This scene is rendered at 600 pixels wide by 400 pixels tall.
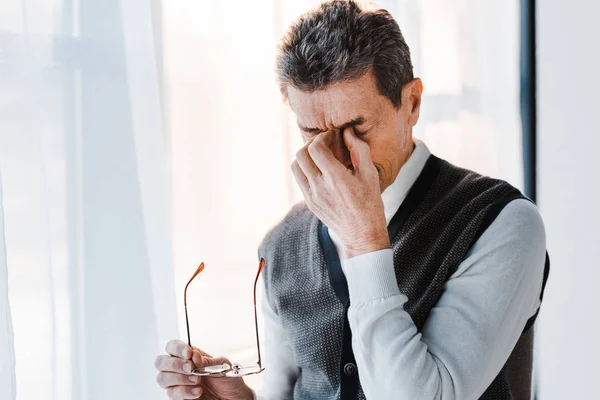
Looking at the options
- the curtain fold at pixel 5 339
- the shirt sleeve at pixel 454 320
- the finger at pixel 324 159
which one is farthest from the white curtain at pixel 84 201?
the shirt sleeve at pixel 454 320

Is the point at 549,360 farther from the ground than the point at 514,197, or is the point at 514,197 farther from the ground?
the point at 514,197

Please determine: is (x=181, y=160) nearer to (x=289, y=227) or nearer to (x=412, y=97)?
(x=289, y=227)

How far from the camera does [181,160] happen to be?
6.20 feet

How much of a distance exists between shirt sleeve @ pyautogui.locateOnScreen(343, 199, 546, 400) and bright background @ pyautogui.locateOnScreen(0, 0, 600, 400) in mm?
646

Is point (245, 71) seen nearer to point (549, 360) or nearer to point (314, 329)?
point (314, 329)

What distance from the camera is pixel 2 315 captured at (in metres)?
1.28

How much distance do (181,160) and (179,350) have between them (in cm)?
72

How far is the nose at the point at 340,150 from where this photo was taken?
1.31 meters

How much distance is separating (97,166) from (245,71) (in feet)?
2.23

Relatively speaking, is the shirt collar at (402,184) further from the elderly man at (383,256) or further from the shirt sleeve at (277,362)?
the shirt sleeve at (277,362)

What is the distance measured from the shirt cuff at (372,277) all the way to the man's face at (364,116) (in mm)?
Result: 229

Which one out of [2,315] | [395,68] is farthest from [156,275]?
[395,68]

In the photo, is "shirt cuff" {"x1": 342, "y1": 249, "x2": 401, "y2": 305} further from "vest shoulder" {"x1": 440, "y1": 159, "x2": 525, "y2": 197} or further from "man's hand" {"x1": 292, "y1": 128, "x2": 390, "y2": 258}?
"vest shoulder" {"x1": 440, "y1": 159, "x2": 525, "y2": 197}

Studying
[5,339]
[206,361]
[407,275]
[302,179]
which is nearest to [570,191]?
[407,275]
